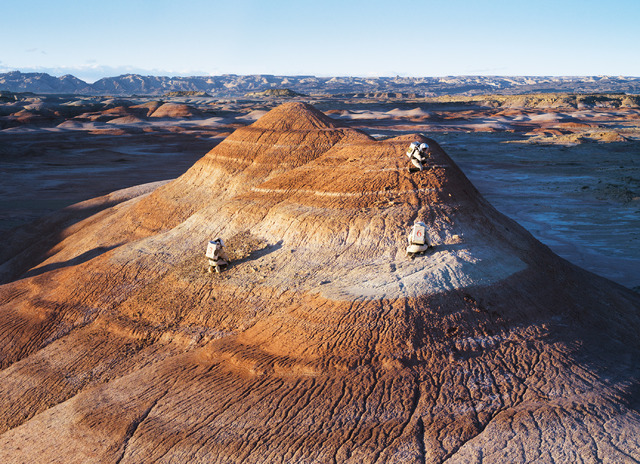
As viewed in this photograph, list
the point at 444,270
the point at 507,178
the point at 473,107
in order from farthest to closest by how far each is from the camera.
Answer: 1. the point at 473,107
2. the point at 507,178
3. the point at 444,270

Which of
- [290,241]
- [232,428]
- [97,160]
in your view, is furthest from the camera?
[97,160]

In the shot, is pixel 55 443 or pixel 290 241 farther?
pixel 290 241

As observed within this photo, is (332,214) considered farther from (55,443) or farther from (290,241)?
(55,443)

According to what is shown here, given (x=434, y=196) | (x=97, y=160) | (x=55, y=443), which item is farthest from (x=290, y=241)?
(x=97, y=160)

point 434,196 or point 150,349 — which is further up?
point 434,196

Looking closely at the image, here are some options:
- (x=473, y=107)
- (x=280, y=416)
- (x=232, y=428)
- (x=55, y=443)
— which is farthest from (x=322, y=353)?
(x=473, y=107)

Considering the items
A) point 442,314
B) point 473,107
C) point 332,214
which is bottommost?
point 473,107
